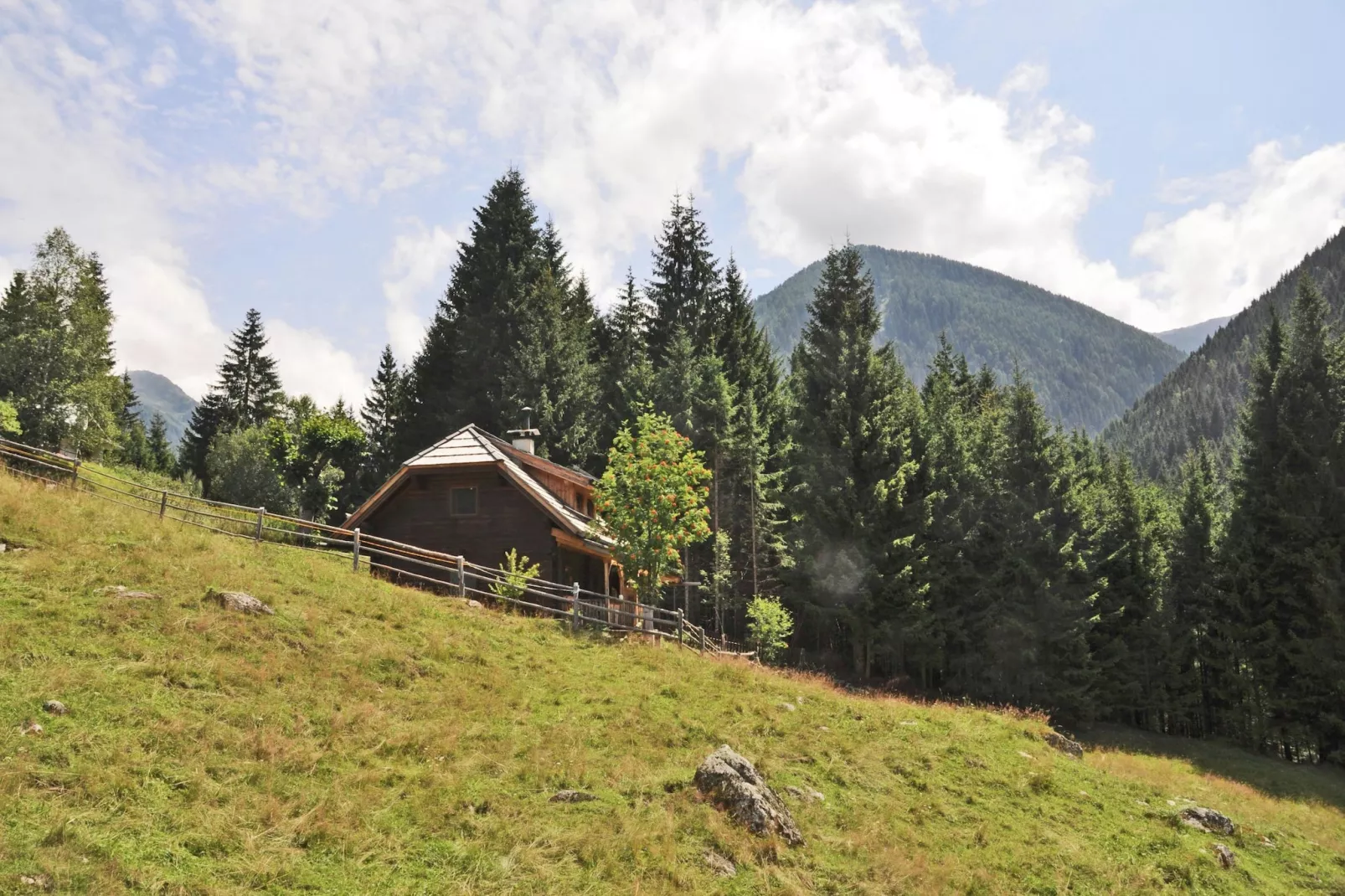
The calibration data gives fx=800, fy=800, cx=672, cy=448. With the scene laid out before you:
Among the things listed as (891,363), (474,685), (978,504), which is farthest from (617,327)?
(474,685)

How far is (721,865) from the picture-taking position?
452 inches

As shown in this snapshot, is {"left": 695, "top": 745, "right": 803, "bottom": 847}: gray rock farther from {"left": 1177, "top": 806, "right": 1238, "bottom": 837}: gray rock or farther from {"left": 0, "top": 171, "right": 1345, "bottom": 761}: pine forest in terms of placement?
{"left": 0, "top": 171, "right": 1345, "bottom": 761}: pine forest

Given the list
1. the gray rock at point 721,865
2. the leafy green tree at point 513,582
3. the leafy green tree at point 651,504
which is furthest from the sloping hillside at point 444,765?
the leafy green tree at point 651,504

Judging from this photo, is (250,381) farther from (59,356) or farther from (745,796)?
(745,796)

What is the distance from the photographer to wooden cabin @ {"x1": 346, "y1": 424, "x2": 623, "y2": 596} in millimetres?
30906

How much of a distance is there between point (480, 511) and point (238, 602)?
597 inches

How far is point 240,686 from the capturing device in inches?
532

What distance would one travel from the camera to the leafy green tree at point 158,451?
7412 centimetres

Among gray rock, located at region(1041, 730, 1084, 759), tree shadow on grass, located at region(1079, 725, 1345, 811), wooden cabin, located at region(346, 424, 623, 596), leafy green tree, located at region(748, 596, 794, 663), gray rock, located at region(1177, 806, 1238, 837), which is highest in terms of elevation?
wooden cabin, located at region(346, 424, 623, 596)

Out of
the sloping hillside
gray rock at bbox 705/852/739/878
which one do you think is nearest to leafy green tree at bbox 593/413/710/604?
the sloping hillside

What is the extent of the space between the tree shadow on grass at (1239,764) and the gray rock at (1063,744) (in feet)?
36.4

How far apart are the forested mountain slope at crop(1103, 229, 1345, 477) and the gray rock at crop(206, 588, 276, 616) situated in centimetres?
14466

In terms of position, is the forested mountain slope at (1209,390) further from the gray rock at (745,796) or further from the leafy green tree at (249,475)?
the gray rock at (745,796)

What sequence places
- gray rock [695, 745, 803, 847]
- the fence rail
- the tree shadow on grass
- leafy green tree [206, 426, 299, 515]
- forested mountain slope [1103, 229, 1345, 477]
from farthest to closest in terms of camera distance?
forested mountain slope [1103, 229, 1345, 477], leafy green tree [206, 426, 299, 515], the tree shadow on grass, the fence rail, gray rock [695, 745, 803, 847]
